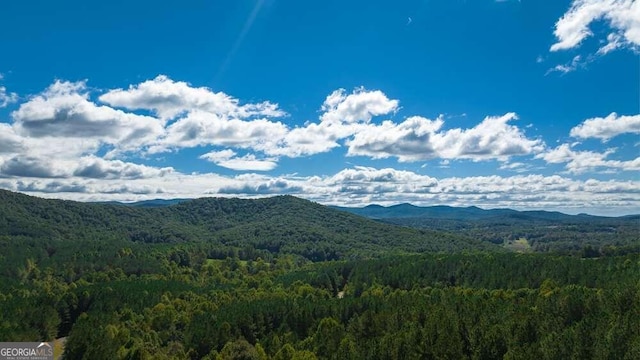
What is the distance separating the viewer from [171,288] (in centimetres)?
17538

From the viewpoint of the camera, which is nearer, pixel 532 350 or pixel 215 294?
pixel 532 350

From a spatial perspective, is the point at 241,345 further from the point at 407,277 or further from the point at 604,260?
the point at 604,260

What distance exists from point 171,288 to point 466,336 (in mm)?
121795

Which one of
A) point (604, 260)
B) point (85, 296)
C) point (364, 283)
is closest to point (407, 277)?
point (364, 283)

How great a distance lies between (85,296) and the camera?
154m

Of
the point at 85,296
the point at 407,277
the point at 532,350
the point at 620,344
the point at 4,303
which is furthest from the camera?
the point at 407,277

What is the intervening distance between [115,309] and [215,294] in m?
30.5

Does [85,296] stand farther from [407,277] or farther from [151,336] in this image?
[407,277]

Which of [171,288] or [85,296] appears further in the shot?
[171,288]

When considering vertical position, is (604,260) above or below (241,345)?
above

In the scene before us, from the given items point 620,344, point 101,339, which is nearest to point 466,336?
point 620,344

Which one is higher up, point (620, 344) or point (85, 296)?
point (620, 344)

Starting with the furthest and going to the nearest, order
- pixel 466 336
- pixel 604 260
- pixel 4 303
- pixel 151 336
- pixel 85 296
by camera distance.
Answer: pixel 604 260 → pixel 85 296 → pixel 4 303 → pixel 151 336 → pixel 466 336

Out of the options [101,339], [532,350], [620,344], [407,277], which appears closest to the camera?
[620,344]
